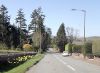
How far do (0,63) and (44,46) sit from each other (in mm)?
117233

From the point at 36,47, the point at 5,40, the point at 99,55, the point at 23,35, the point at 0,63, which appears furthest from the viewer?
the point at 23,35

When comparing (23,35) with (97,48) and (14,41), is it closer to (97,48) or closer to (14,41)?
(14,41)

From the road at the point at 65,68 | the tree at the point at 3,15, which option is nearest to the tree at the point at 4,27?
the tree at the point at 3,15

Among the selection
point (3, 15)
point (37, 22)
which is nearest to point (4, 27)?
point (3, 15)

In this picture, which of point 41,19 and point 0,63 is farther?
point 41,19

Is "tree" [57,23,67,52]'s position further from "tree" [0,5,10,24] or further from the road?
the road

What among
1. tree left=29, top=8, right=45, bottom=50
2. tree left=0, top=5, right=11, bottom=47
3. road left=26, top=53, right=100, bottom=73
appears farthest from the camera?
tree left=29, top=8, right=45, bottom=50

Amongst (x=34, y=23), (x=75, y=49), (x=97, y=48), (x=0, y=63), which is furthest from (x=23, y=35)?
(x=0, y=63)

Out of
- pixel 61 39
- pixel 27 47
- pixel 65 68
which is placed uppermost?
pixel 61 39

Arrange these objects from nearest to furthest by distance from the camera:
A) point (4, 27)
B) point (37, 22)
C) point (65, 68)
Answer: point (65, 68) < point (4, 27) < point (37, 22)

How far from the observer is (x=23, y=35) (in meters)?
152

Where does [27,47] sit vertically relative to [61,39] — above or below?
below

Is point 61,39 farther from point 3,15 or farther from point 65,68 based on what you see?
point 65,68

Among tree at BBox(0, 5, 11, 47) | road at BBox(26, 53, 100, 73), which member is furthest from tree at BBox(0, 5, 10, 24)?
road at BBox(26, 53, 100, 73)
